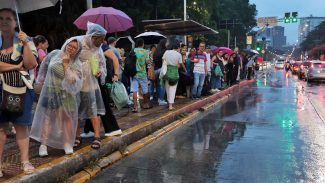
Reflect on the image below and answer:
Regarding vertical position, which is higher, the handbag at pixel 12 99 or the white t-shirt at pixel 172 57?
the white t-shirt at pixel 172 57

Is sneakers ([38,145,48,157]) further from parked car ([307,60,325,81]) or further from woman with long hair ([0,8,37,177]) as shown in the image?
parked car ([307,60,325,81])

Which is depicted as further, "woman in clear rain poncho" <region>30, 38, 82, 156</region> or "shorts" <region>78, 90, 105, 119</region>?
"shorts" <region>78, 90, 105, 119</region>

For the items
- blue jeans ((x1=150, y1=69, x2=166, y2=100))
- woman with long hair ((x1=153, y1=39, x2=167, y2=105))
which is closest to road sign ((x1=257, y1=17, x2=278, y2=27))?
blue jeans ((x1=150, y1=69, x2=166, y2=100))

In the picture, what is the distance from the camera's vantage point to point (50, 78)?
226 inches

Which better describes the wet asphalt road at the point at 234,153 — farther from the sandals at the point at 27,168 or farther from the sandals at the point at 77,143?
the sandals at the point at 27,168

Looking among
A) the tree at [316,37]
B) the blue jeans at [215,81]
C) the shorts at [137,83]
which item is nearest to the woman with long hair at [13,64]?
the shorts at [137,83]

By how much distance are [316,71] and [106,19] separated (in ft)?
67.1

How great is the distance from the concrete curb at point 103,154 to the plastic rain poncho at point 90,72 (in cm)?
58

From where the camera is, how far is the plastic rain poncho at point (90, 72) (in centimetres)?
617

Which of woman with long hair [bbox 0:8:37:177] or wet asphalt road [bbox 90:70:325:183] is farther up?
woman with long hair [bbox 0:8:37:177]

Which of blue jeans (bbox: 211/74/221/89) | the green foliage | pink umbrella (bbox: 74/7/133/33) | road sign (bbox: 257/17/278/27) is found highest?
road sign (bbox: 257/17/278/27)

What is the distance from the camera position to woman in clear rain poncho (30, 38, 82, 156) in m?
5.72

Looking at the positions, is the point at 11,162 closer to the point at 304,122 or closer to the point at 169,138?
the point at 169,138

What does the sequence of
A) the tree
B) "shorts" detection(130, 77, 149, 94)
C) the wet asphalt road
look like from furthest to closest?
the tree
"shorts" detection(130, 77, 149, 94)
the wet asphalt road
